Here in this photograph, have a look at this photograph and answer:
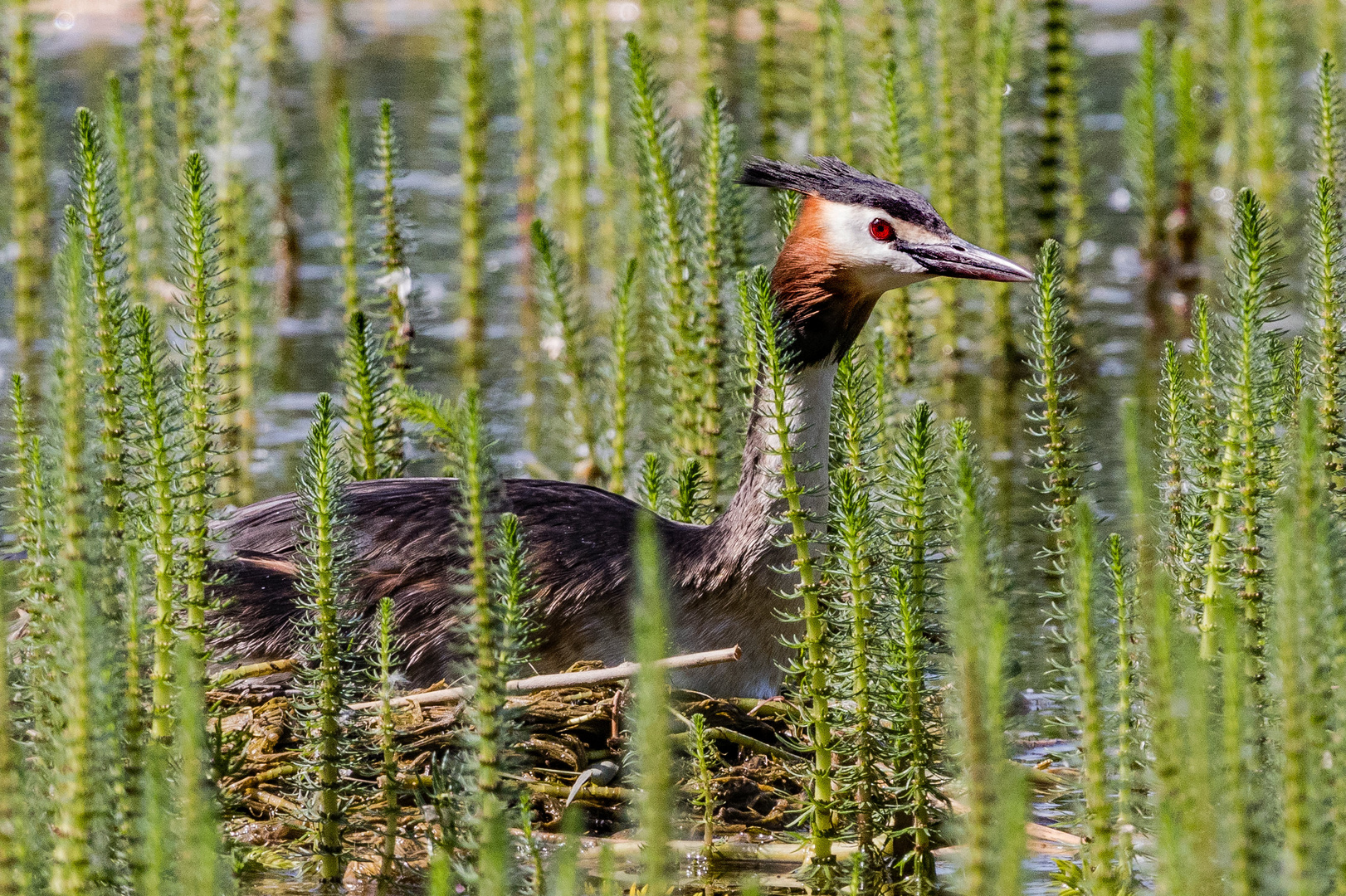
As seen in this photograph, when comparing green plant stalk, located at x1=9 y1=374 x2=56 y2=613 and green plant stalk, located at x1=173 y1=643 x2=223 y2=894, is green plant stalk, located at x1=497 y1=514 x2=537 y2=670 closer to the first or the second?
green plant stalk, located at x1=173 y1=643 x2=223 y2=894

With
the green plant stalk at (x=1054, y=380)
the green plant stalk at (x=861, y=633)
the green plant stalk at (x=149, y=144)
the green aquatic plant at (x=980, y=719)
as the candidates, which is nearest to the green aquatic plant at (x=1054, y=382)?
the green plant stalk at (x=1054, y=380)

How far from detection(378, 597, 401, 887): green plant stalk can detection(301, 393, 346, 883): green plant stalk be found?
0.09 metres

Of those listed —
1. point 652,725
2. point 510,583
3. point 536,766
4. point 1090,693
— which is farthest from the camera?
point 536,766

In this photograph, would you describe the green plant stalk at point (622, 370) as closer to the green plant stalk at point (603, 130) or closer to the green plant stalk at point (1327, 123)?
the green plant stalk at point (1327, 123)

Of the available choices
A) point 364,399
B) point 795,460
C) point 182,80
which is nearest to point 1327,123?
point 795,460

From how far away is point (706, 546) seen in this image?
226 inches

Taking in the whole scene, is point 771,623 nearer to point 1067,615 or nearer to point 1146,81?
point 1067,615

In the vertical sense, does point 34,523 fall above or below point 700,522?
below

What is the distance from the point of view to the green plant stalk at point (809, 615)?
13.4 ft

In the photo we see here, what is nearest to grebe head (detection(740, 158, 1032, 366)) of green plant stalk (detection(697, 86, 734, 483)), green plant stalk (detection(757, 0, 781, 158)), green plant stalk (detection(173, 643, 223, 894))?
green plant stalk (detection(697, 86, 734, 483))

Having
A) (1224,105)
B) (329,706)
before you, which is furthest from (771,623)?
(1224,105)

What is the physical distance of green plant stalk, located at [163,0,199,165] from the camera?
332 inches

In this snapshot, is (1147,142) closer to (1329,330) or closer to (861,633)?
(1329,330)

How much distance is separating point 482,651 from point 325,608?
1.62 feet
